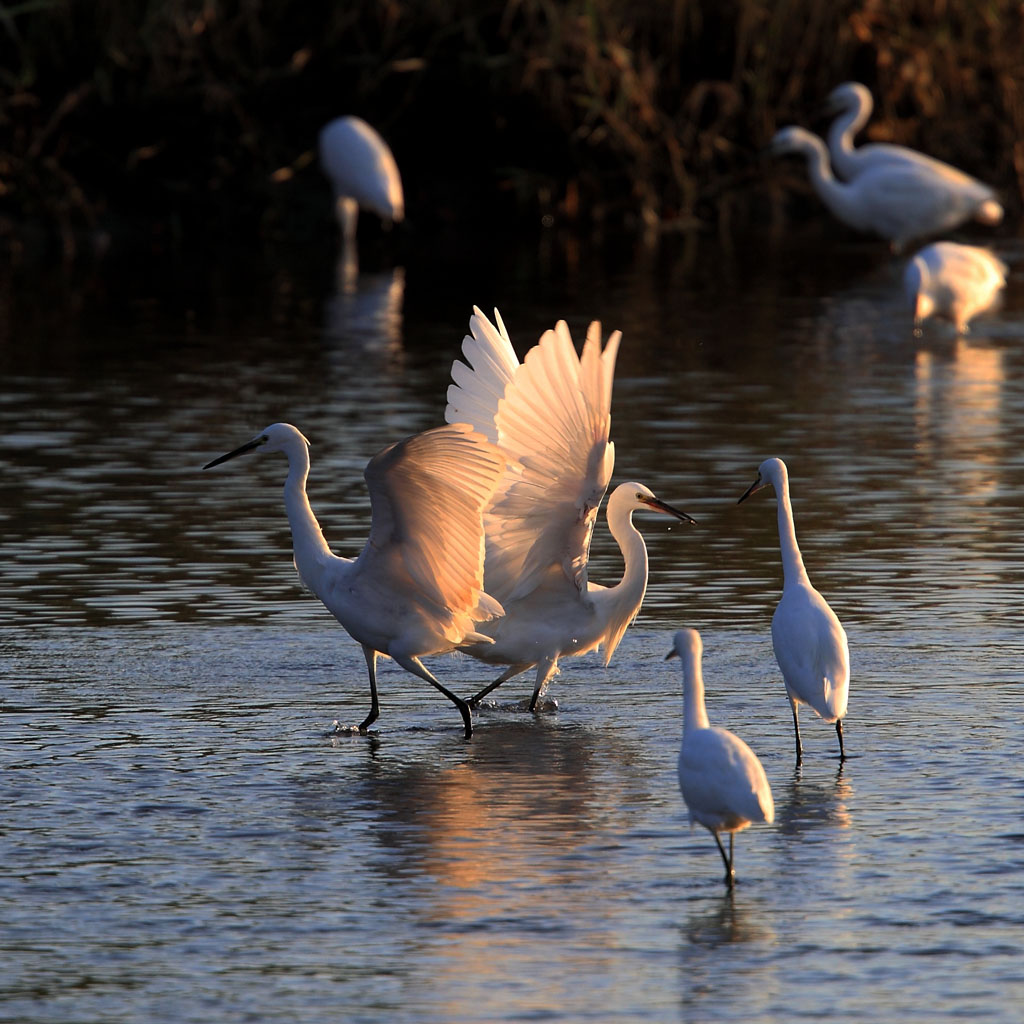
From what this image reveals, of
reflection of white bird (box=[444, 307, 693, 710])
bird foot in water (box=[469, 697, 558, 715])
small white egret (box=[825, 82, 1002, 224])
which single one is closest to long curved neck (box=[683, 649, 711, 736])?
reflection of white bird (box=[444, 307, 693, 710])

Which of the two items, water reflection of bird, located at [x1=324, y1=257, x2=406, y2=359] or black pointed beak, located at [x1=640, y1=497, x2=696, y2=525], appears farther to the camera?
water reflection of bird, located at [x1=324, y1=257, x2=406, y2=359]

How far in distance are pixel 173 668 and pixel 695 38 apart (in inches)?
822

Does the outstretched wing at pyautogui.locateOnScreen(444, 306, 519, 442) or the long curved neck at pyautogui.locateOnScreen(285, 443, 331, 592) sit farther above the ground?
the outstretched wing at pyautogui.locateOnScreen(444, 306, 519, 442)

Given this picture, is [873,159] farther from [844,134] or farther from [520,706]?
[520,706]

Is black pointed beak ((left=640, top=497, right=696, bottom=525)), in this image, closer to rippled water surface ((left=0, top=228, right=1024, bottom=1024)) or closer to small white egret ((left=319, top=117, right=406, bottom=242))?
rippled water surface ((left=0, top=228, right=1024, bottom=1024))

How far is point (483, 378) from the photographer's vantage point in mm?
9227

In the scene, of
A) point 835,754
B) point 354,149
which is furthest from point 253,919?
point 354,149

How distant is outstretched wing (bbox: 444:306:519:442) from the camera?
916 cm

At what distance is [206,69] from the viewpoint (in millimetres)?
27172

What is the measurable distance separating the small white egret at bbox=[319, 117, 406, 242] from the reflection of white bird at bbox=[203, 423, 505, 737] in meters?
18.0

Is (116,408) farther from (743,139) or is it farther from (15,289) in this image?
(743,139)

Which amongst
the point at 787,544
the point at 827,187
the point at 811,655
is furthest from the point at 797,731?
the point at 827,187

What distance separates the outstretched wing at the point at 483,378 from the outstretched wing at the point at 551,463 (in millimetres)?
575

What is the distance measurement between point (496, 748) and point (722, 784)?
2.20 m
